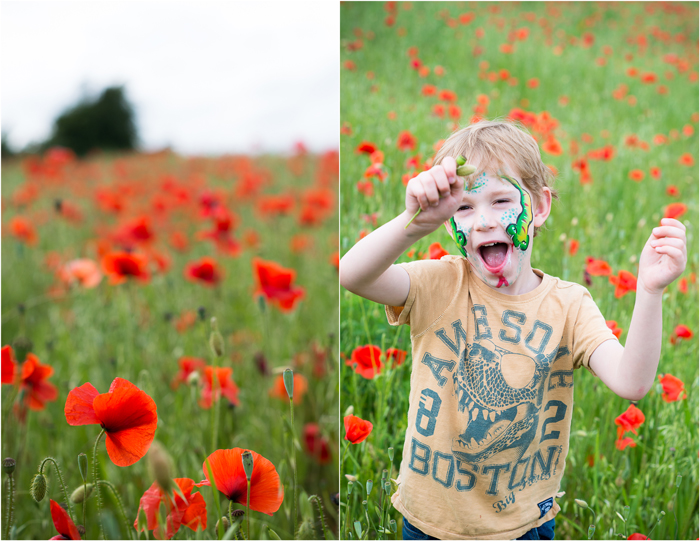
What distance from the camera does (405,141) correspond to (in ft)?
4.42

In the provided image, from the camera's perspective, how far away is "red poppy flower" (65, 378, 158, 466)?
2.16ft

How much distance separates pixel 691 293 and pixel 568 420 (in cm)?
79

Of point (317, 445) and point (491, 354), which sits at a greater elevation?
point (491, 354)

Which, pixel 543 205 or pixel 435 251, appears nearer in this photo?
pixel 543 205

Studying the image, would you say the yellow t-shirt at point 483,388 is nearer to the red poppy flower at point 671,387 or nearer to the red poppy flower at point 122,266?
the red poppy flower at point 671,387

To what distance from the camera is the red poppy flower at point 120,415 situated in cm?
66

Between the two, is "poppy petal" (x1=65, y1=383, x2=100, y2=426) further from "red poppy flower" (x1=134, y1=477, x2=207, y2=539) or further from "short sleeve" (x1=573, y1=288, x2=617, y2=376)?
"short sleeve" (x1=573, y1=288, x2=617, y2=376)

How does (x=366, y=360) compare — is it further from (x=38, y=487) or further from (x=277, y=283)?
(x=38, y=487)

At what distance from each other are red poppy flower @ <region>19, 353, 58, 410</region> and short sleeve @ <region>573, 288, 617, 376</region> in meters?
1.00

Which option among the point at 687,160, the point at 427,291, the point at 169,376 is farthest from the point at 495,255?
the point at 687,160

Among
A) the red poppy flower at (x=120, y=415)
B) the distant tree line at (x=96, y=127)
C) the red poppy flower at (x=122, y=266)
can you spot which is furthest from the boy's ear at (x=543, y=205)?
the distant tree line at (x=96, y=127)

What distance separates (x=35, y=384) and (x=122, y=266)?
465mm

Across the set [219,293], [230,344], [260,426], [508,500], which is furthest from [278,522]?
[219,293]

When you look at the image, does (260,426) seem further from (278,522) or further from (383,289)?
(383,289)
